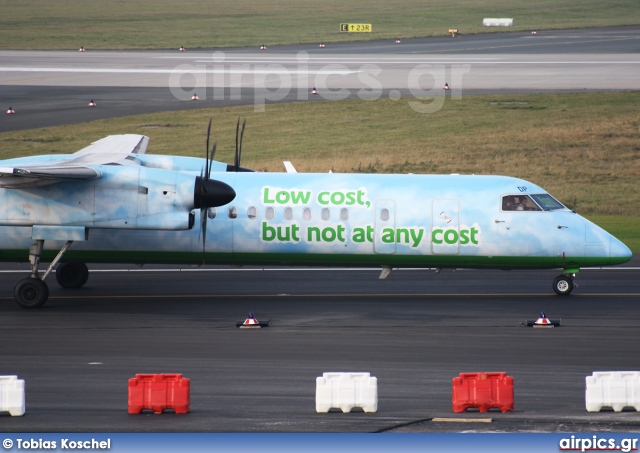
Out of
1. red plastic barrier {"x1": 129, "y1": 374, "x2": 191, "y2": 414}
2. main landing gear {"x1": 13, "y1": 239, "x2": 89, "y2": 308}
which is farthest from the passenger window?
red plastic barrier {"x1": 129, "y1": 374, "x2": 191, "y2": 414}

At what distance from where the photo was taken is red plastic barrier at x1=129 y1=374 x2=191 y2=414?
574 inches

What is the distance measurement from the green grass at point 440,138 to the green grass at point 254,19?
32049 millimetres

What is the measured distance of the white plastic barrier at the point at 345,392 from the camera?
14.7 metres

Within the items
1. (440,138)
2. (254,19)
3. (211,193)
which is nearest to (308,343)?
(211,193)

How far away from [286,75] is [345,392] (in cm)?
5360

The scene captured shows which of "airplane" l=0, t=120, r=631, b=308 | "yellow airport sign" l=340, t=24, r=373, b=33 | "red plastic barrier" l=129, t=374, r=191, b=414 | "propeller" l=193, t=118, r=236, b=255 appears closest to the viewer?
"red plastic barrier" l=129, t=374, r=191, b=414

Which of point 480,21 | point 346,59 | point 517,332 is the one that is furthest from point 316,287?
point 480,21

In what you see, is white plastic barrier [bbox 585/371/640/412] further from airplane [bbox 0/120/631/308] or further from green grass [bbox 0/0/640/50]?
green grass [bbox 0/0/640/50]

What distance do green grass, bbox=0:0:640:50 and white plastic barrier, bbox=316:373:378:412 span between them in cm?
7289

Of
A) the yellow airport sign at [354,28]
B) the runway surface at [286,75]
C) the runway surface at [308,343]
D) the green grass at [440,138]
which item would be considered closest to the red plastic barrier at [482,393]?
the runway surface at [308,343]

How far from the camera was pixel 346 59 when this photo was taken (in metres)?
73.5

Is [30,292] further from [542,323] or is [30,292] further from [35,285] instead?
[542,323]

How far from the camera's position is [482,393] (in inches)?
580

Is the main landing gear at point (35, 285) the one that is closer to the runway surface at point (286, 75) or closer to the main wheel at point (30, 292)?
the main wheel at point (30, 292)
